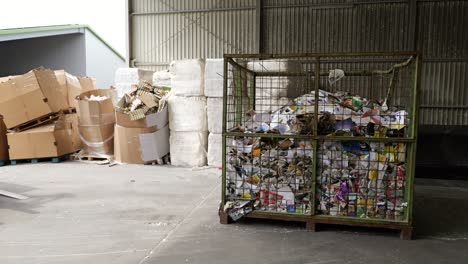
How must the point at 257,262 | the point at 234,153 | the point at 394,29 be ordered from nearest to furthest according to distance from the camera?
1. the point at 257,262
2. the point at 234,153
3. the point at 394,29

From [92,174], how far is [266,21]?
6142 mm

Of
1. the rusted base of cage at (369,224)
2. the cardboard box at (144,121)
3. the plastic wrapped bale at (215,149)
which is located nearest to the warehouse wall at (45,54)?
the cardboard box at (144,121)

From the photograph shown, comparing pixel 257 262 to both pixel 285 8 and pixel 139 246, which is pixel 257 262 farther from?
pixel 285 8

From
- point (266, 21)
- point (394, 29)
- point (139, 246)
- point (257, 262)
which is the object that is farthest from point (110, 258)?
point (394, 29)

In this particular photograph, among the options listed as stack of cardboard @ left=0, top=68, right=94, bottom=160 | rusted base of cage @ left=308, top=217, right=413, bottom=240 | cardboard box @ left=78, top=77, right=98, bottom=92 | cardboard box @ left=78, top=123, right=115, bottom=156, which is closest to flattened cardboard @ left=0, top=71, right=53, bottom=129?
stack of cardboard @ left=0, top=68, right=94, bottom=160

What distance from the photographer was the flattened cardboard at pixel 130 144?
7.57m

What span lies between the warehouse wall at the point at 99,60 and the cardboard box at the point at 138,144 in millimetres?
8216

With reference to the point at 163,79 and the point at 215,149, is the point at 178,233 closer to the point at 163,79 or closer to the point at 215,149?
the point at 215,149

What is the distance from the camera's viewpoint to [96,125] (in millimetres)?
7941

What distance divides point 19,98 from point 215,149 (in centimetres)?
423

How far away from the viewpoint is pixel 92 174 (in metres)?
6.77

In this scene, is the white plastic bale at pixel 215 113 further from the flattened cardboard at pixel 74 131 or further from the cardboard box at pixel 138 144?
the flattened cardboard at pixel 74 131

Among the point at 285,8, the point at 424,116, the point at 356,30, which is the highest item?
the point at 285,8

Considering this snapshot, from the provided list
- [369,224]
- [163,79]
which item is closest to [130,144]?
[163,79]
